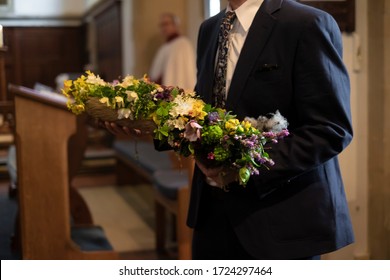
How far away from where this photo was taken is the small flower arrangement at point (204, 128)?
4.48 ft

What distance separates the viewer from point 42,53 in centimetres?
745

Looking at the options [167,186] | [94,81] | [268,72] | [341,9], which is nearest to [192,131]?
[268,72]

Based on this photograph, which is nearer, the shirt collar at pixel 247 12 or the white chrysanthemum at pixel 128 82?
the shirt collar at pixel 247 12

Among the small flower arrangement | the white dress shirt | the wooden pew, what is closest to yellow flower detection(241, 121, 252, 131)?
the small flower arrangement

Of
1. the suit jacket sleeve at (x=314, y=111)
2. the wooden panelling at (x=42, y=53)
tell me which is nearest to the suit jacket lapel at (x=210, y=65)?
the suit jacket sleeve at (x=314, y=111)

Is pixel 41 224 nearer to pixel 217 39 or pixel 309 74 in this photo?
pixel 217 39

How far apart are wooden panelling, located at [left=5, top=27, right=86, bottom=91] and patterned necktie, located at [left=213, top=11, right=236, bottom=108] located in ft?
16.1

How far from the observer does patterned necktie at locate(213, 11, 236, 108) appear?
1593 millimetres

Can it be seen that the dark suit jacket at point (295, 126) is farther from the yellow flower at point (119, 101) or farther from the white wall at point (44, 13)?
the white wall at point (44, 13)

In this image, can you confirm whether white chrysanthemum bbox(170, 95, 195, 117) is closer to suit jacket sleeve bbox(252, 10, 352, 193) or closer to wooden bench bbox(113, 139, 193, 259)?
suit jacket sleeve bbox(252, 10, 352, 193)

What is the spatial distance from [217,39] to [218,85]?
0.47ft

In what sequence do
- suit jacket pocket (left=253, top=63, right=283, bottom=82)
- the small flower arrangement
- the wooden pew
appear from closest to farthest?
the small flower arrangement → suit jacket pocket (left=253, top=63, right=283, bottom=82) → the wooden pew

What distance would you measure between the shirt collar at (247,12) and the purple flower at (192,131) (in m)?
0.33

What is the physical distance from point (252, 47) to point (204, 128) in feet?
0.85
